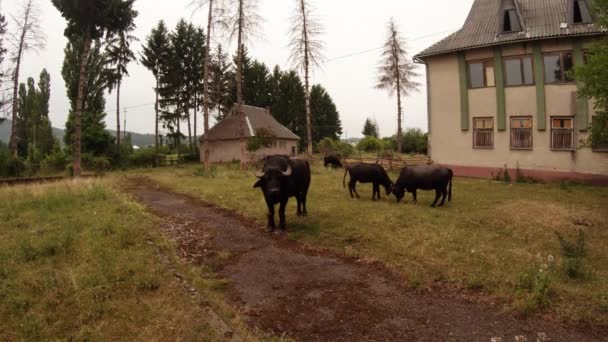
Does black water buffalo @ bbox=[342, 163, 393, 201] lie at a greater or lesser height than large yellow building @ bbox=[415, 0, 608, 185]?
lesser

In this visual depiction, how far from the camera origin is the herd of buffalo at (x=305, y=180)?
921cm

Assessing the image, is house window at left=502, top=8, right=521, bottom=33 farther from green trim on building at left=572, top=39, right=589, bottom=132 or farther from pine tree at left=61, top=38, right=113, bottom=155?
pine tree at left=61, top=38, right=113, bottom=155

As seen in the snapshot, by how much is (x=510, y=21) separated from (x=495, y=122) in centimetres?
586

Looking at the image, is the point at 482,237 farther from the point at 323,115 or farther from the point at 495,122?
the point at 323,115

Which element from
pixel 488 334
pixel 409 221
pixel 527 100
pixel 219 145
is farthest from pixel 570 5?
pixel 219 145

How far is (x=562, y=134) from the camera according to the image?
18.9 metres

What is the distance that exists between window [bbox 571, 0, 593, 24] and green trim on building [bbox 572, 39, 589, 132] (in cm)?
138

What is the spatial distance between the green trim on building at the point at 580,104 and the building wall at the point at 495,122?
0.68 ft

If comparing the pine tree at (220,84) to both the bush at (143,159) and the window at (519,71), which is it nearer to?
the bush at (143,159)

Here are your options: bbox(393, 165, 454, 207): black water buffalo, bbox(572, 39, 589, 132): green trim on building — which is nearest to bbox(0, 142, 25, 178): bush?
bbox(393, 165, 454, 207): black water buffalo

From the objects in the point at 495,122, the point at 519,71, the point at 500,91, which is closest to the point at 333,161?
the point at 495,122

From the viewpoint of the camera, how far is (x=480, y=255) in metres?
7.24

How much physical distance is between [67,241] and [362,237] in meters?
6.39

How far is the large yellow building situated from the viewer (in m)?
18.6
